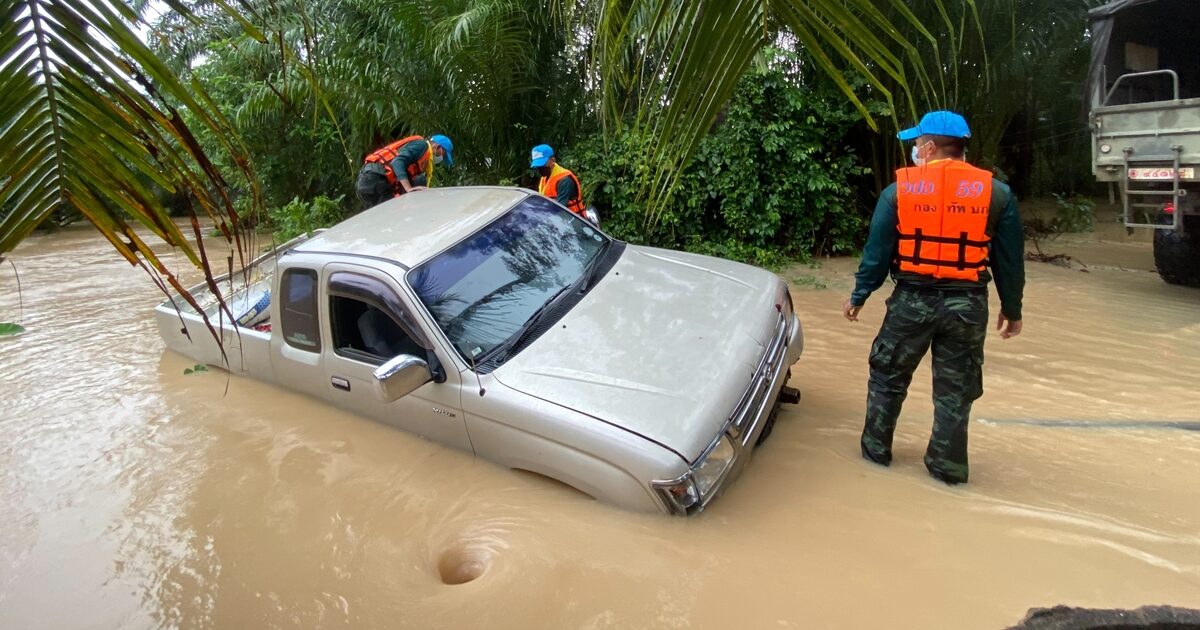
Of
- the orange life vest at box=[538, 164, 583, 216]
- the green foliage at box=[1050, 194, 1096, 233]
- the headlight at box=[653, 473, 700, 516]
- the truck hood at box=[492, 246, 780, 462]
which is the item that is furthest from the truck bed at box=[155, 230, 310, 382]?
the green foliage at box=[1050, 194, 1096, 233]

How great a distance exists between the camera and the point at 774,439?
3.88 m

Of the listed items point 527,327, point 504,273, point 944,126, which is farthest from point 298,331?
point 944,126

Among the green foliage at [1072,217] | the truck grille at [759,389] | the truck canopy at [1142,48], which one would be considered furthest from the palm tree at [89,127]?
the green foliage at [1072,217]

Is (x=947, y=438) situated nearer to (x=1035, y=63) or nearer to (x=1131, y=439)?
(x=1131, y=439)

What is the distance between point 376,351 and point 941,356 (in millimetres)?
2929

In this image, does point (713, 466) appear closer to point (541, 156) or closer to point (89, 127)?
point (89, 127)

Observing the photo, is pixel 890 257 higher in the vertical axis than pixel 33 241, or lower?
lower

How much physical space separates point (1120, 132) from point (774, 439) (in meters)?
5.03

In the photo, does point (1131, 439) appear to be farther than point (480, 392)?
Yes

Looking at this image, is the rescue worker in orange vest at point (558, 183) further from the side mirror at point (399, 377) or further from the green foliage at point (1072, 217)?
the green foliage at point (1072, 217)

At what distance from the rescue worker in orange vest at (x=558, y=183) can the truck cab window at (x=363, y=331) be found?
2.74 m

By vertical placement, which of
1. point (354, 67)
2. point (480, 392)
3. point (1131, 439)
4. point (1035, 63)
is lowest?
point (1131, 439)

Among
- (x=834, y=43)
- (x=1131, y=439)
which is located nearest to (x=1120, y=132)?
(x=1131, y=439)

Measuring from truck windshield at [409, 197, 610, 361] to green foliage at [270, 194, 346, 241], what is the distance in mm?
8156
